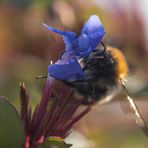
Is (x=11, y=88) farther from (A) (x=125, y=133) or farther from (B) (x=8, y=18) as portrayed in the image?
(A) (x=125, y=133)

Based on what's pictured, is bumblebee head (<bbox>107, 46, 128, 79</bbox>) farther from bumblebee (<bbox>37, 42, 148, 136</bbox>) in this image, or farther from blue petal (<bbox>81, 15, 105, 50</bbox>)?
blue petal (<bbox>81, 15, 105, 50</bbox>)

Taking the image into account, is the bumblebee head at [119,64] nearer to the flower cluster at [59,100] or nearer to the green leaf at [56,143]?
the flower cluster at [59,100]

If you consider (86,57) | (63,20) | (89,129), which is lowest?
(89,129)

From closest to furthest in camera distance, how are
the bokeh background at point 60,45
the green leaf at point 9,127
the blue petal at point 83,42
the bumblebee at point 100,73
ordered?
the green leaf at point 9,127
the blue petal at point 83,42
the bumblebee at point 100,73
the bokeh background at point 60,45

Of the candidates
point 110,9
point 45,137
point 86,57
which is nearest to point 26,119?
point 45,137

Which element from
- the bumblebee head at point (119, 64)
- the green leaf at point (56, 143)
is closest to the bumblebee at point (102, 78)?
the bumblebee head at point (119, 64)

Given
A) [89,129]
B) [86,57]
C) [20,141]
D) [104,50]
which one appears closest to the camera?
[20,141]
